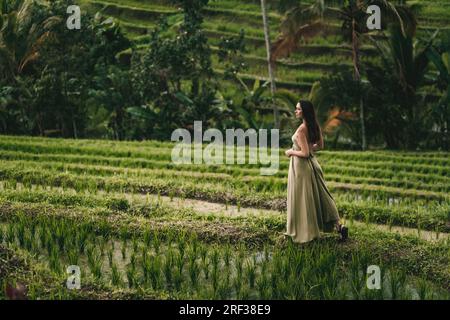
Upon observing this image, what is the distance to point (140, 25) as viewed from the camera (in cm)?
1659

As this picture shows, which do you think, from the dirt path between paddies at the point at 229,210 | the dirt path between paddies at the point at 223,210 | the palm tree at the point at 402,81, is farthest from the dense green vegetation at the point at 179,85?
the dirt path between paddies at the point at 229,210

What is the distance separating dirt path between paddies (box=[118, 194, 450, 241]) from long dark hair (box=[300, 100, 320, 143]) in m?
1.22

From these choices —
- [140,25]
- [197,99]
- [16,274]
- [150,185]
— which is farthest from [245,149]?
[140,25]

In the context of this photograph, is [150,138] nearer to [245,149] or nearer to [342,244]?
[245,149]

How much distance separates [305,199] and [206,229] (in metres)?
1.01

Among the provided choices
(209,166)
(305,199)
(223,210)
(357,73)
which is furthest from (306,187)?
(357,73)

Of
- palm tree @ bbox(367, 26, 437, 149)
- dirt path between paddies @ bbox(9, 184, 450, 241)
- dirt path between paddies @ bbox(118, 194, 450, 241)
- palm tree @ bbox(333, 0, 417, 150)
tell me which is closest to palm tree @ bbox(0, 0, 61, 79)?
dirt path between paddies @ bbox(9, 184, 450, 241)

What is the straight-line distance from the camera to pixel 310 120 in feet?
19.9

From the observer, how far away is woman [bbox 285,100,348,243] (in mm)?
6051

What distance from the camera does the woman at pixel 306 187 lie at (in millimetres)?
6051

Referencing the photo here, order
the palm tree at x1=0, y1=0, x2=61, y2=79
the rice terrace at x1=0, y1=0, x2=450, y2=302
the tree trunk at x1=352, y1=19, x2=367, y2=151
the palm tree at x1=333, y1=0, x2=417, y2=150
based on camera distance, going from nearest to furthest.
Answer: the rice terrace at x1=0, y1=0, x2=450, y2=302 → the palm tree at x1=333, y1=0, x2=417, y2=150 → the tree trunk at x1=352, y1=19, x2=367, y2=151 → the palm tree at x1=0, y1=0, x2=61, y2=79

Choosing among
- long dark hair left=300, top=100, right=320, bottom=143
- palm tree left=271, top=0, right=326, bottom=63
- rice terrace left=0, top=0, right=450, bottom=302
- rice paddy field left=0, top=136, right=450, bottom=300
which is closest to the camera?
rice paddy field left=0, top=136, right=450, bottom=300

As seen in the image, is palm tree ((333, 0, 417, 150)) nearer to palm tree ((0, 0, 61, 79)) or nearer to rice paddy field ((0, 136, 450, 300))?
rice paddy field ((0, 136, 450, 300))
